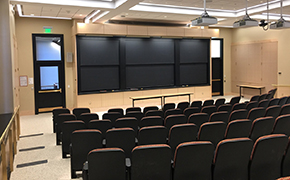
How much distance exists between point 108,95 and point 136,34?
2947mm

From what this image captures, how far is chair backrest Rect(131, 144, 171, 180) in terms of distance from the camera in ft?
9.27

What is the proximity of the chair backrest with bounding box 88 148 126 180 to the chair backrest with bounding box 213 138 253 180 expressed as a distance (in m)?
1.08

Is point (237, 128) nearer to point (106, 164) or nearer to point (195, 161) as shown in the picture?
point (195, 161)

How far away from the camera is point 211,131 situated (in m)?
4.07

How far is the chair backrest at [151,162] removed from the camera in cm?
283

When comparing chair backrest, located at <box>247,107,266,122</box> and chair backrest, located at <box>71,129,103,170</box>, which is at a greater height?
chair backrest, located at <box>247,107,266,122</box>

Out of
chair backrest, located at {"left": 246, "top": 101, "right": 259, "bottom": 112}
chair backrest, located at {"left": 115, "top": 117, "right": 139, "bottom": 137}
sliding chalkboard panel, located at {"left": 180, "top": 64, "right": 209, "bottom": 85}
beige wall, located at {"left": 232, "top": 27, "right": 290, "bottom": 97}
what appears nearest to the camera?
chair backrest, located at {"left": 115, "top": 117, "right": 139, "bottom": 137}

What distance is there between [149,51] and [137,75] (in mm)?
1268

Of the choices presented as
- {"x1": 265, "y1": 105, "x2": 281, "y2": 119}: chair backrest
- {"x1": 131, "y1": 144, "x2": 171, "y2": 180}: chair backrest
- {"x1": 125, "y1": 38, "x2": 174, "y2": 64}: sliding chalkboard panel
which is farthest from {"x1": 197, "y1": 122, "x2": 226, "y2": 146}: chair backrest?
{"x1": 125, "y1": 38, "x2": 174, "y2": 64}: sliding chalkboard panel

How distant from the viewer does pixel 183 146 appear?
2.83 metres

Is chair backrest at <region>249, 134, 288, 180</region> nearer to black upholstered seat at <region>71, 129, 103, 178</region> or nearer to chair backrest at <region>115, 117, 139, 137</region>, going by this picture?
black upholstered seat at <region>71, 129, 103, 178</region>

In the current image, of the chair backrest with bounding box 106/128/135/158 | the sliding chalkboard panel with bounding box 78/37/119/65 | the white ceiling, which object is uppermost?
the white ceiling

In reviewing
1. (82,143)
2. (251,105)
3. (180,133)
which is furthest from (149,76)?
(82,143)

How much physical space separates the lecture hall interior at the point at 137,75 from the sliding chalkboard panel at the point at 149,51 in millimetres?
48
